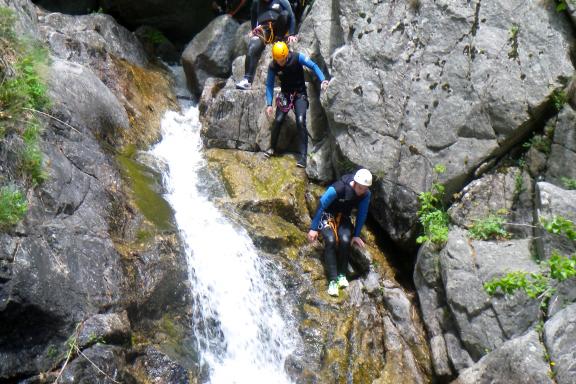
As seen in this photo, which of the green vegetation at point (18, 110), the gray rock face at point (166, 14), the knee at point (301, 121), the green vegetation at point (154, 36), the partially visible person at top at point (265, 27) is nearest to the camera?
the green vegetation at point (18, 110)

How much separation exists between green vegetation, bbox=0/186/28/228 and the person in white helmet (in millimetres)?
3922

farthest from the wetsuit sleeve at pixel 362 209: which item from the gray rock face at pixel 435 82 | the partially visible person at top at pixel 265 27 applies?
the partially visible person at top at pixel 265 27

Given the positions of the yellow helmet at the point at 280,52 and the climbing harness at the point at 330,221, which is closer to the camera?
the climbing harness at the point at 330,221

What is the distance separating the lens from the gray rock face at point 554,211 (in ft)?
20.7

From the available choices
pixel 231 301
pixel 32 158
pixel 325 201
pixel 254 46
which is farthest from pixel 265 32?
pixel 32 158

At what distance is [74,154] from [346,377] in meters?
4.69

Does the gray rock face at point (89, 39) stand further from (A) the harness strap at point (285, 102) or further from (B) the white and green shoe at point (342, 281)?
(B) the white and green shoe at point (342, 281)

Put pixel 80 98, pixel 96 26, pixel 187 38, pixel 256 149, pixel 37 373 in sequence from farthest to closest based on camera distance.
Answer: pixel 187 38
pixel 96 26
pixel 256 149
pixel 80 98
pixel 37 373

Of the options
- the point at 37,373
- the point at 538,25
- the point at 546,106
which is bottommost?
the point at 37,373

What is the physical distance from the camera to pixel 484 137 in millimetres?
7832

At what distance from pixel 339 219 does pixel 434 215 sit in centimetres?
139

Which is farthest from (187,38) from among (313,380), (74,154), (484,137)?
(313,380)

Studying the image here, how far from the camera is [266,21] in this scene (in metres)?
11.5

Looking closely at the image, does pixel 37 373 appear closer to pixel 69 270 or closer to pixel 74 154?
pixel 69 270
